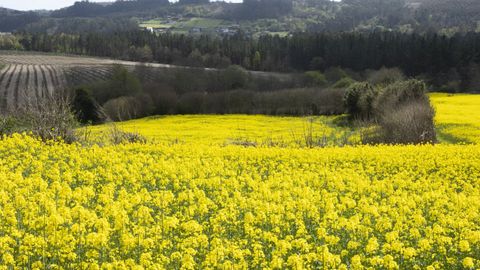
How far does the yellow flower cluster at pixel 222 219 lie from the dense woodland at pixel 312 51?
242 ft

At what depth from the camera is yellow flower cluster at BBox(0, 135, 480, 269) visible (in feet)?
27.5

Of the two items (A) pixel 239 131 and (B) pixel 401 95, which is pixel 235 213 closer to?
(A) pixel 239 131

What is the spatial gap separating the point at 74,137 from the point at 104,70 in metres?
63.7

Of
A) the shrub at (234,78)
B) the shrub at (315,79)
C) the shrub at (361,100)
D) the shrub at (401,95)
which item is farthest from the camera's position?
the shrub at (315,79)

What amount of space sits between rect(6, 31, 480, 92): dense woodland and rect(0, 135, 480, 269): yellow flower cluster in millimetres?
73832

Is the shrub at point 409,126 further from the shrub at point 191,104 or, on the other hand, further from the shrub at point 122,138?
the shrub at point 191,104

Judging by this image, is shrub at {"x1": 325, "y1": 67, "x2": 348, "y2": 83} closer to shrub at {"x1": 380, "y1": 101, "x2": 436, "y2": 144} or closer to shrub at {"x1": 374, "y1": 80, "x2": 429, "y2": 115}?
shrub at {"x1": 374, "y1": 80, "x2": 429, "y2": 115}

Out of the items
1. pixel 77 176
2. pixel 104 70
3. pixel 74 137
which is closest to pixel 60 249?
pixel 77 176

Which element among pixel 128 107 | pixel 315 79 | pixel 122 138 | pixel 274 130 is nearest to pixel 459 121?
pixel 274 130

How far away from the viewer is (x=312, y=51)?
11081cm

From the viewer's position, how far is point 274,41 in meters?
121

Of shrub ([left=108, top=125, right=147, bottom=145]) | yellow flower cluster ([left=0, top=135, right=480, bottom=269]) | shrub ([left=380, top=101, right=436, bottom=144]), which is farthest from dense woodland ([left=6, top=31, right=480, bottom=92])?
yellow flower cluster ([left=0, top=135, right=480, bottom=269])

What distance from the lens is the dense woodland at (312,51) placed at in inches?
3538

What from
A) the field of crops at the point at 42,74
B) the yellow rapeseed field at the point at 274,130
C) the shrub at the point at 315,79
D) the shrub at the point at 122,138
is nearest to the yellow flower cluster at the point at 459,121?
the yellow rapeseed field at the point at 274,130
